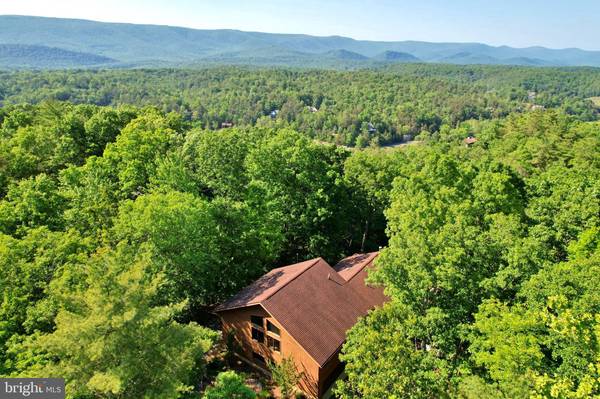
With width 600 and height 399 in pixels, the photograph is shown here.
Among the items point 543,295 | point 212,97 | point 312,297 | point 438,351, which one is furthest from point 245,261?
point 212,97

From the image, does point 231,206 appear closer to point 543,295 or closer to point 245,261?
point 245,261

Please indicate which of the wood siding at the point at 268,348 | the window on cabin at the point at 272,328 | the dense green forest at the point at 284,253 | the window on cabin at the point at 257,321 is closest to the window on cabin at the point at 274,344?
the wood siding at the point at 268,348

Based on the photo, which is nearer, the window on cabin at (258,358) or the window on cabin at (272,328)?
the window on cabin at (272,328)

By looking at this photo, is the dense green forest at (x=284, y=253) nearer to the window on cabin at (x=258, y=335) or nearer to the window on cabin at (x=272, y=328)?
the window on cabin at (x=258, y=335)

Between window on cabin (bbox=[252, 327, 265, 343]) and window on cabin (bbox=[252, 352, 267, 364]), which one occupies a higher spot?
window on cabin (bbox=[252, 327, 265, 343])

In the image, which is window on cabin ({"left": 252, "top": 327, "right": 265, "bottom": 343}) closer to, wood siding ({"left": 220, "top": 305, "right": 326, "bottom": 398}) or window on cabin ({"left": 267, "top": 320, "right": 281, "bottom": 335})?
wood siding ({"left": 220, "top": 305, "right": 326, "bottom": 398})

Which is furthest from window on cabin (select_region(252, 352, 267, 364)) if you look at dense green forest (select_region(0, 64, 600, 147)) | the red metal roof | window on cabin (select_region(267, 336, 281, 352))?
dense green forest (select_region(0, 64, 600, 147))

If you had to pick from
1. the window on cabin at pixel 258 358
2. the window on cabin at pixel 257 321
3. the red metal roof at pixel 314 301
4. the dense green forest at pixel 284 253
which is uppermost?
the dense green forest at pixel 284 253
